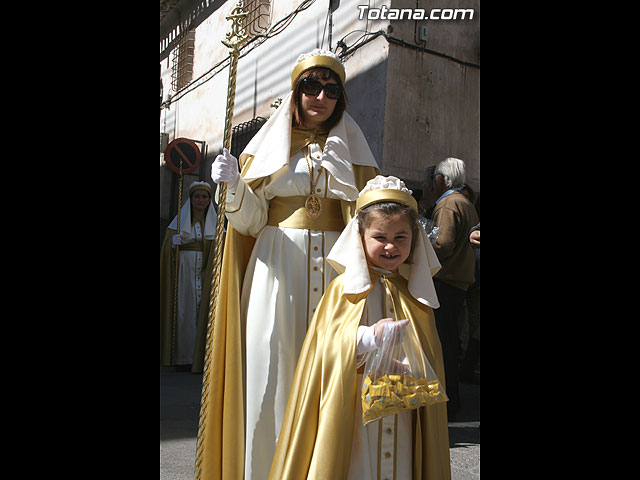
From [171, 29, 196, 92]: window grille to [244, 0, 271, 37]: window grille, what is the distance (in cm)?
177

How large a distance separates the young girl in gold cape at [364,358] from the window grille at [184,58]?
7583 millimetres

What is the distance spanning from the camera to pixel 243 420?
9.43 ft

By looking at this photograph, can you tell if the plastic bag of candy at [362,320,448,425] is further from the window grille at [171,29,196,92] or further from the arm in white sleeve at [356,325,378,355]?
the window grille at [171,29,196,92]

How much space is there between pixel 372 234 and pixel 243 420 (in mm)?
1014

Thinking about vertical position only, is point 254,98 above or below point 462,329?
above

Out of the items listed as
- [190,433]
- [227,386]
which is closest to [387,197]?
[227,386]

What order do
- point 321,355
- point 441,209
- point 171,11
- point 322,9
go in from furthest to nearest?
point 171,11 < point 322,9 < point 441,209 < point 321,355

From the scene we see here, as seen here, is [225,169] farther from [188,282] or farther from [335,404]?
[188,282]

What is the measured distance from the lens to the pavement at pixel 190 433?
373 cm

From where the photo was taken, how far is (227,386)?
2893 millimetres

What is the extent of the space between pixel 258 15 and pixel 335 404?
20.3 feet

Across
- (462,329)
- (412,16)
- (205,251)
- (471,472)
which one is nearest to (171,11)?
(205,251)

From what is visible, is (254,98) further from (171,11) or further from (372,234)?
(372,234)

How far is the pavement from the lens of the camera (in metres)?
3.73
